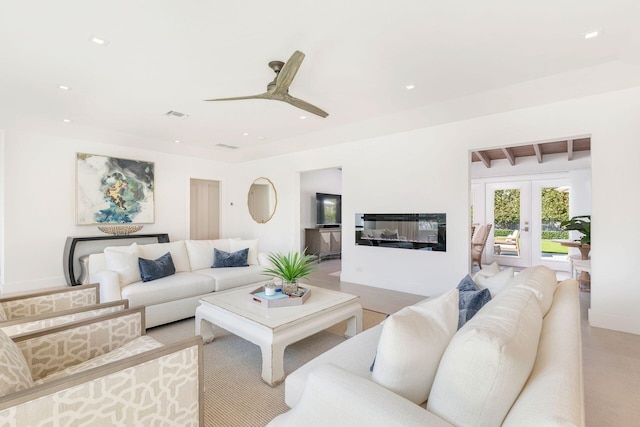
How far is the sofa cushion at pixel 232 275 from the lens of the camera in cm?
390

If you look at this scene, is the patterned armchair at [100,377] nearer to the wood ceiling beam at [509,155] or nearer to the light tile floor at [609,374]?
the light tile floor at [609,374]

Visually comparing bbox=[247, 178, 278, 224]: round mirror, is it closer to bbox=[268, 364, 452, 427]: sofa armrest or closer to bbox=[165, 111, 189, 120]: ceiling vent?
bbox=[165, 111, 189, 120]: ceiling vent

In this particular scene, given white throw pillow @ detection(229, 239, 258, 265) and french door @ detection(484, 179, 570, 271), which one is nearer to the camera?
white throw pillow @ detection(229, 239, 258, 265)

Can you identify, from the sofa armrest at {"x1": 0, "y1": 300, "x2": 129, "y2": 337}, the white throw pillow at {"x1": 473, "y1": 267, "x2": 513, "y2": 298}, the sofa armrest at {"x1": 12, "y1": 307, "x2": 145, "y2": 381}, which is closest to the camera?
the sofa armrest at {"x1": 12, "y1": 307, "x2": 145, "y2": 381}

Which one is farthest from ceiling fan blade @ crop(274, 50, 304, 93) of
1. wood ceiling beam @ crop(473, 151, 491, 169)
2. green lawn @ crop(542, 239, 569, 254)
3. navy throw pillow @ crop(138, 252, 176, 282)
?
green lawn @ crop(542, 239, 569, 254)

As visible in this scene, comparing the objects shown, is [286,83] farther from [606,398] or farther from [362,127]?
[606,398]

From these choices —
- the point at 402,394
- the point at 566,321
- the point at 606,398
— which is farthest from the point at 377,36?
the point at 606,398

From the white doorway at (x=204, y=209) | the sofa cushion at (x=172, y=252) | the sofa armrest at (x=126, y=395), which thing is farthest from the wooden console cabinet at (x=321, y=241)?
the sofa armrest at (x=126, y=395)

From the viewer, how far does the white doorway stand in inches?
290

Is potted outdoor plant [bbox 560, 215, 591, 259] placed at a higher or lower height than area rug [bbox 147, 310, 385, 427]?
higher

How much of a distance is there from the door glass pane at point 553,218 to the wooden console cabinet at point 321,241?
478 cm

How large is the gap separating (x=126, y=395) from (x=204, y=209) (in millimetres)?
6639

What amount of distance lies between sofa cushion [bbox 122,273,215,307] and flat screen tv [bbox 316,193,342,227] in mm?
4573

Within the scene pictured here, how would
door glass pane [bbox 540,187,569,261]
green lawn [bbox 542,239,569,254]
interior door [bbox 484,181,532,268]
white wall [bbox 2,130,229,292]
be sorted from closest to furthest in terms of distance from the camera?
white wall [bbox 2,130,229,292], door glass pane [bbox 540,187,569,261], green lawn [bbox 542,239,569,254], interior door [bbox 484,181,532,268]
